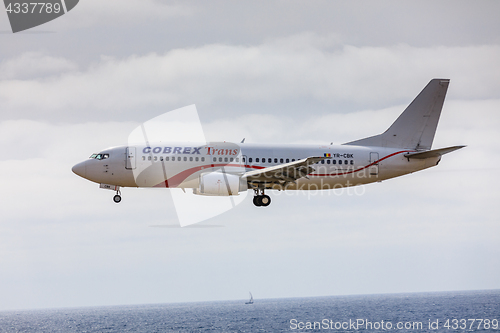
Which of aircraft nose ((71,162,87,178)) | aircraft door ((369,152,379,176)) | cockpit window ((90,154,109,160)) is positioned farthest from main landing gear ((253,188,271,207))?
aircraft nose ((71,162,87,178))

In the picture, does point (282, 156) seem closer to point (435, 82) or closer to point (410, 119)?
point (410, 119)

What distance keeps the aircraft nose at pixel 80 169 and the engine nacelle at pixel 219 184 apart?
8.71 meters

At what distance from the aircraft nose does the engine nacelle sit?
8.71 m

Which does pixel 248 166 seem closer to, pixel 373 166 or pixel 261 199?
pixel 261 199

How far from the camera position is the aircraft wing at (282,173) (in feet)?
125

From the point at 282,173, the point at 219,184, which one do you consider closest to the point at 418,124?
the point at 282,173

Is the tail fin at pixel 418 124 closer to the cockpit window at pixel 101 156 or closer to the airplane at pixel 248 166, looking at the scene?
the airplane at pixel 248 166

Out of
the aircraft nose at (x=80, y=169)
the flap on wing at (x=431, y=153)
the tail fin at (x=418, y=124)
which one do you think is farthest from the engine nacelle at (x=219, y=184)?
the flap on wing at (x=431, y=153)

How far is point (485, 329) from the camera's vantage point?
13250cm

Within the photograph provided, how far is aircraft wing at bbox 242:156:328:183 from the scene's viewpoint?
38219 mm

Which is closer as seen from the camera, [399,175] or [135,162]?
[135,162]

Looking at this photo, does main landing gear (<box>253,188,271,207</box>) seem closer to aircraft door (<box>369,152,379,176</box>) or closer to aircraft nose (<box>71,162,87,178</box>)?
aircraft door (<box>369,152,379,176</box>)

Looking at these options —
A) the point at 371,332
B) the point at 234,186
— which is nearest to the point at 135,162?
the point at 234,186

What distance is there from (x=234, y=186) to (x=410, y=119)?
17.7 metres
